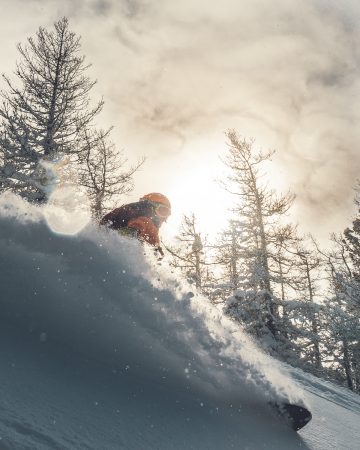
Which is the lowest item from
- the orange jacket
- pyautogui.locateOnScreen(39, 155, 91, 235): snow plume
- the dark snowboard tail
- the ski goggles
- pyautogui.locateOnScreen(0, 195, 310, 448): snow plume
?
the dark snowboard tail

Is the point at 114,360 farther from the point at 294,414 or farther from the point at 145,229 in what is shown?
the point at 145,229

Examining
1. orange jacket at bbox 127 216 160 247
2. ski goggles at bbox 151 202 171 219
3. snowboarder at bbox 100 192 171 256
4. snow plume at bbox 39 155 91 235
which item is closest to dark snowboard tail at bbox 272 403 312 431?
snowboarder at bbox 100 192 171 256

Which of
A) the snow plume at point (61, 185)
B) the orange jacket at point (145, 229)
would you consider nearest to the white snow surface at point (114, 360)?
the orange jacket at point (145, 229)

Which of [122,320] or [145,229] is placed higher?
[145,229]

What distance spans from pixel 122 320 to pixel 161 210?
406 cm

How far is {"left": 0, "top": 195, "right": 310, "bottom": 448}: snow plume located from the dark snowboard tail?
→ 82 millimetres

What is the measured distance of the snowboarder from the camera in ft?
18.6

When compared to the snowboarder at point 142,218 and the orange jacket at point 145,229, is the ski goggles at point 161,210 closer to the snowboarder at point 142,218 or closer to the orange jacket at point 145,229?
the snowboarder at point 142,218

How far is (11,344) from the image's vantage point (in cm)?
174

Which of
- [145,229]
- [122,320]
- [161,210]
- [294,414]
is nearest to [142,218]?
[145,229]

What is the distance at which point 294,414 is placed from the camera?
2.48 m

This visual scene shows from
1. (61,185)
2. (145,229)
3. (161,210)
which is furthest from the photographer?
(61,185)

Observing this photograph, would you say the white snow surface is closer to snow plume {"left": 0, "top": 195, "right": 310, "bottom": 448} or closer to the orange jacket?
snow plume {"left": 0, "top": 195, "right": 310, "bottom": 448}

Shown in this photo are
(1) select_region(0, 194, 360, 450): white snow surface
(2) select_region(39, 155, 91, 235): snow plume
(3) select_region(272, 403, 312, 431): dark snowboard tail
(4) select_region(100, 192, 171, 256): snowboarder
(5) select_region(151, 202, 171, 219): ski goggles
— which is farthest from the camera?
(2) select_region(39, 155, 91, 235): snow plume
